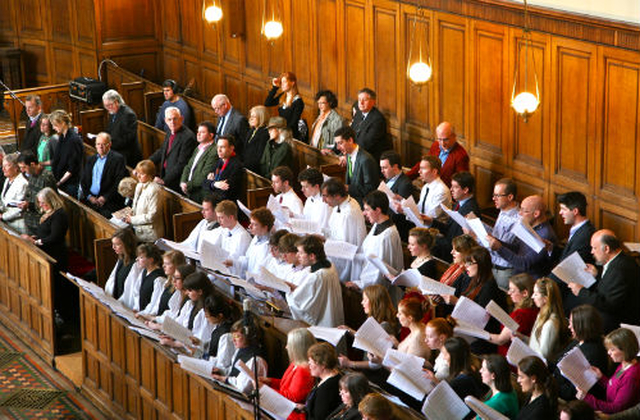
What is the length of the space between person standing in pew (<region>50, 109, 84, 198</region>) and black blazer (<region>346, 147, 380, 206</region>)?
11.0 feet

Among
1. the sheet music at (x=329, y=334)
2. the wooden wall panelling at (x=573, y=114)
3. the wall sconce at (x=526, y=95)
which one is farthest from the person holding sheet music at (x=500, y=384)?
the wooden wall panelling at (x=573, y=114)

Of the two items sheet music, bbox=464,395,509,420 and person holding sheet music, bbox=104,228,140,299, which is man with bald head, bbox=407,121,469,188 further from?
sheet music, bbox=464,395,509,420

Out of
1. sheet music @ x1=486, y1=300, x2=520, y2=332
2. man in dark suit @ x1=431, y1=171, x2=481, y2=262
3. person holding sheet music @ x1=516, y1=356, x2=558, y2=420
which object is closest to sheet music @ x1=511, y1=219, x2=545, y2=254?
man in dark suit @ x1=431, y1=171, x2=481, y2=262

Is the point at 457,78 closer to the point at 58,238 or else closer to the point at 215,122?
the point at 215,122

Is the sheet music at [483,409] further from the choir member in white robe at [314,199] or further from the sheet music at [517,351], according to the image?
the choir member in white robe at [314,199]

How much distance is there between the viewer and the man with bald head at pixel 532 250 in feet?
26.1

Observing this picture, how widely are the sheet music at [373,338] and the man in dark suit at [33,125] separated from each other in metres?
6.72

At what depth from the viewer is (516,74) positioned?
10.0 metres

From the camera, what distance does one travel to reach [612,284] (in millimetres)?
7137

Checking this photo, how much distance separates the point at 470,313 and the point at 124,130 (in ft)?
21.3

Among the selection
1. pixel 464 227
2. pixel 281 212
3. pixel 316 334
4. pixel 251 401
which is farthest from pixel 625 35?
pixel 251 401

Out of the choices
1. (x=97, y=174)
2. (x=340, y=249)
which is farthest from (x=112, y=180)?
(x=340, y=249)

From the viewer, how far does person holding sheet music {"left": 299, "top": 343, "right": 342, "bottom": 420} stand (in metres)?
6.35

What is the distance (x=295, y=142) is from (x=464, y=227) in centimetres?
362
